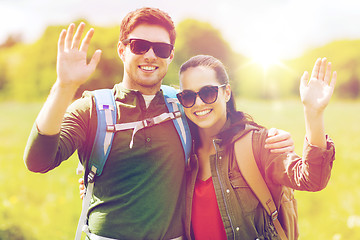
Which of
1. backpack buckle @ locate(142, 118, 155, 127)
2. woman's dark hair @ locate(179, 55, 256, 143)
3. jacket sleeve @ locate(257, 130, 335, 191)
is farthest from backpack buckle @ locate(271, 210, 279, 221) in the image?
backpack buckle @ locate(142, 118, 155, 127)

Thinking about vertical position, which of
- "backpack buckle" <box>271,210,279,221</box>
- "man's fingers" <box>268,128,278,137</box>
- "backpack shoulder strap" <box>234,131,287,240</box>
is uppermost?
"man's fingers" <box>268,128,278,137</box>

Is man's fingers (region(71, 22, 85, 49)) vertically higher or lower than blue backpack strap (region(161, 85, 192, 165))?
higher

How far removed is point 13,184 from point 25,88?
23817 mm

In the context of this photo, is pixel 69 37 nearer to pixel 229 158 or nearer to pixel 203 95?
pixel 203 95

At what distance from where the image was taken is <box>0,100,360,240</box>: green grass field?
6.12 metres

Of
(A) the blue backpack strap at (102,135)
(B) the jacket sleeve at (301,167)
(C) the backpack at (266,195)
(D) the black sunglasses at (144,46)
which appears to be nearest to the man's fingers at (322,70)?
(B) the jacket sleeve at (301,167)

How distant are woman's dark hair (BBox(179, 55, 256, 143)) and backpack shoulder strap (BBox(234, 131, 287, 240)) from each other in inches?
7.4

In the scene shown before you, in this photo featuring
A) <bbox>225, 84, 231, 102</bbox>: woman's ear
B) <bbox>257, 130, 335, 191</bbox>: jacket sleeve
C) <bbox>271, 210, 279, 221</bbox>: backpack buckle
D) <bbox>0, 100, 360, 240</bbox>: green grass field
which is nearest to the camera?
<bbox>257, 130, 335, 191</bbox>: jacket sleeve

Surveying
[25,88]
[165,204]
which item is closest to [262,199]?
[165,204]

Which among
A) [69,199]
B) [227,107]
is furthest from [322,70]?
[69,199]

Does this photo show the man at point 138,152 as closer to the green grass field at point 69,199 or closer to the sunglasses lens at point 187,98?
the sunglasses lens at point 187,98

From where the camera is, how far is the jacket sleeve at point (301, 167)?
2357 mm

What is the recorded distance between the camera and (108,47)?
23922 millimetres

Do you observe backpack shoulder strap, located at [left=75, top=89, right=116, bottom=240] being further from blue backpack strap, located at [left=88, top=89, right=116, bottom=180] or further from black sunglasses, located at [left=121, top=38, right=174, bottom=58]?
black sunglasses, located at [left=121, top=38, right=174, bottom=58]
